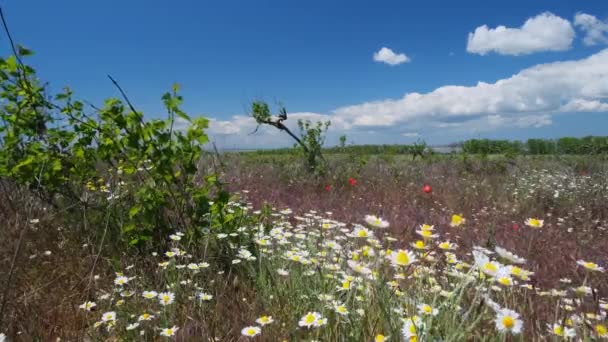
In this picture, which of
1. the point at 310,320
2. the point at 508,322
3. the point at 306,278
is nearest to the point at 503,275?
the point at 508,322

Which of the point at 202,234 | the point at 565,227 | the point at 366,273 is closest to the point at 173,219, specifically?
the point at 202,234

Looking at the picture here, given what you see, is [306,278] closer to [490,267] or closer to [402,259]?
[402,259]

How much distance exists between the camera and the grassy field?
1.79 metres

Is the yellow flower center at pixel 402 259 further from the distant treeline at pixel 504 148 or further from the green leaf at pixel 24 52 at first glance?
the distant treeline at pixel 504 148

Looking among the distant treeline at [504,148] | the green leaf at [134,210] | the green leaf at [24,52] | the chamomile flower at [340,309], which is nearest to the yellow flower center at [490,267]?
the chamomile flower at [340,309]

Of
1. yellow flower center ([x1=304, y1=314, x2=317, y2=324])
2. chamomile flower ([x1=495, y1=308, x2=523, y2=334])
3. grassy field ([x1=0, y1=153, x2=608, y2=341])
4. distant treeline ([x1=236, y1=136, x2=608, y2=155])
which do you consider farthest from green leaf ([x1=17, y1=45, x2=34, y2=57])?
distant treeline ([x1=236, y1=136, x2=608, y2=155])

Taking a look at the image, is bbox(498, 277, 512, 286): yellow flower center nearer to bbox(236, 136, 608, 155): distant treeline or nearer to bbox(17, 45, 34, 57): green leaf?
bbox(17, 45, 34, 57): green leaf

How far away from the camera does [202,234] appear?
3.38 meters

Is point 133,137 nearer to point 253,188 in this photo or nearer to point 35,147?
point 35,147

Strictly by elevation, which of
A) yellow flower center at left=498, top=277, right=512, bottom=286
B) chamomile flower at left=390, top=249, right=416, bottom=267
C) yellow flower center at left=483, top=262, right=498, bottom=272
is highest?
yellow flower center at left=483, top=262, right=498, bottom=272

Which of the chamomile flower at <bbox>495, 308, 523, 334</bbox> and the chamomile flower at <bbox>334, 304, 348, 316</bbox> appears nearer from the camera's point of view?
the chamomile flower at <bbox>495, 308, 523, 334</bbox>

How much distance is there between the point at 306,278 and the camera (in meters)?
2.60

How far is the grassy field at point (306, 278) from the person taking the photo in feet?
5.89

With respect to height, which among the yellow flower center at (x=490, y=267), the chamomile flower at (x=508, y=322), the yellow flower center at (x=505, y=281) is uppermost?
the yellow flower center at (x=490, y=267)
